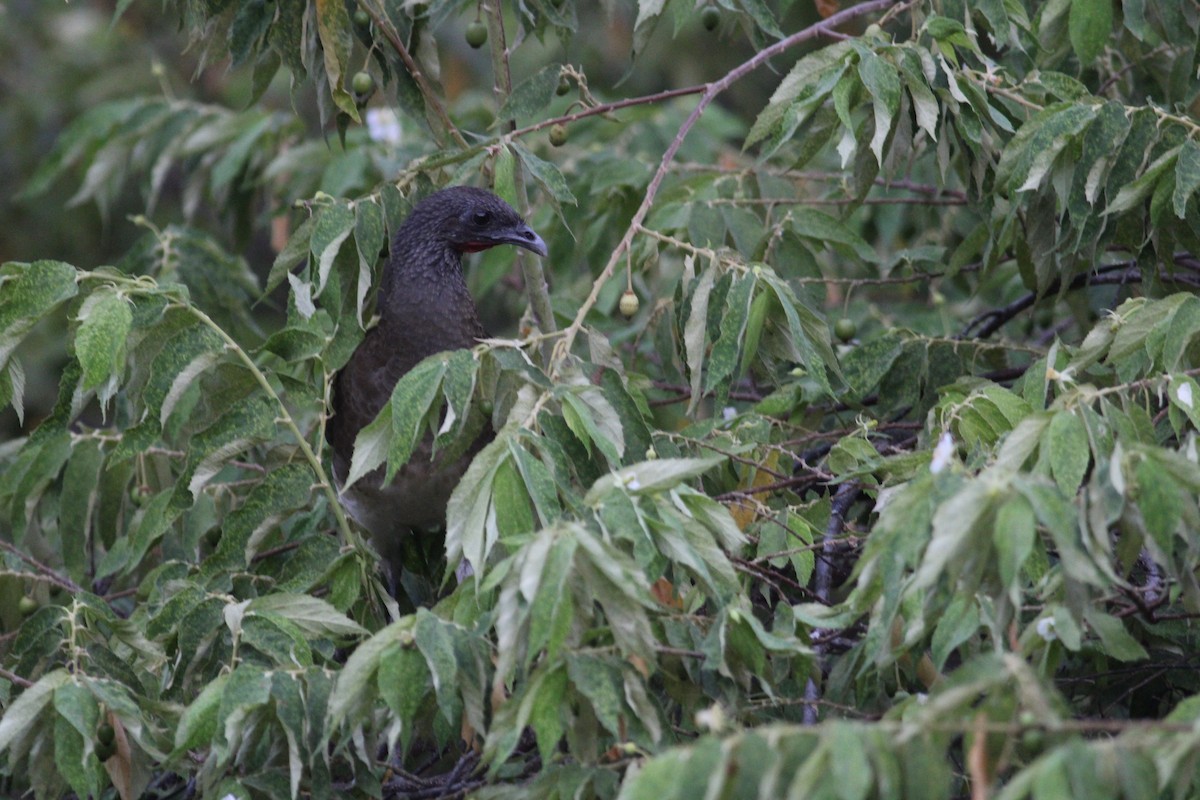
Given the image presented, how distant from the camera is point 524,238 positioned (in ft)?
12.9

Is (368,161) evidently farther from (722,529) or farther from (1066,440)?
(1066,440)

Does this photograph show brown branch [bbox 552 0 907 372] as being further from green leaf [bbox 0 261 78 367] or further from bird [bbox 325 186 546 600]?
green leaf [bbox 0 261 78 367]

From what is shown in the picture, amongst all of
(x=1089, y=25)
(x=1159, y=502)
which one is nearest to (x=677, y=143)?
(x=1089, y=25)

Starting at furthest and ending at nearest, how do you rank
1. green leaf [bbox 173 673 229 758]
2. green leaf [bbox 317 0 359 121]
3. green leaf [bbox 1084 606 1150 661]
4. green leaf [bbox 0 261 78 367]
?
green leaf [bbox 317 0 359 121] → green leaf [bbox 0 261 78 367] → green leaf [bbox 173 673 229 758] → green leaf [bbox 1084 606 1150 661]

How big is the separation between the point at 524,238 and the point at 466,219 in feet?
0.71

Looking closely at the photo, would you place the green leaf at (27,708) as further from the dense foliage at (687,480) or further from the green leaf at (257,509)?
the green leaf at (257,509)

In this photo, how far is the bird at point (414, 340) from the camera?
12.7 ft

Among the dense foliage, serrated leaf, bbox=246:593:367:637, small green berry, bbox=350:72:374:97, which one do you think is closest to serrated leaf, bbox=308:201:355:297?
the dense foliage

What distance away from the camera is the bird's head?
3.99m

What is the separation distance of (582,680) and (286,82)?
5787mm

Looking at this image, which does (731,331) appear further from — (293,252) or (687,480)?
(293,252)

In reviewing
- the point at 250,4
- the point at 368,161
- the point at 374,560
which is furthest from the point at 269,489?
the point at 368,161

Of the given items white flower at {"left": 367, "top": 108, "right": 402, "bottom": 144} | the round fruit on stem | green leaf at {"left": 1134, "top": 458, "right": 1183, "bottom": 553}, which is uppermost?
green leaf at {"left": 1134, "top": 458, "right": 1183, "bottom": 553}

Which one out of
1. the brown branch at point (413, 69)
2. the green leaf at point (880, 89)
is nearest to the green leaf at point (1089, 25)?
the green leaf at point (880, 89)
